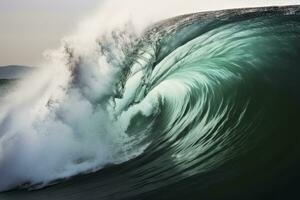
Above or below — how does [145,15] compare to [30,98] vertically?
above

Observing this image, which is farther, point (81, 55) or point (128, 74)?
point (128, 74)

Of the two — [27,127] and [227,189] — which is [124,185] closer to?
[227,189]

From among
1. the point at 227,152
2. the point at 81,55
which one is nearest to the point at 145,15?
the point at 81,55

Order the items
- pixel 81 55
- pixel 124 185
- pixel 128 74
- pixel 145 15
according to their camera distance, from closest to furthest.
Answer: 1. pixel 124 185
2. pixel 81 55
3. pixel 128 74
4. pixel 145 15

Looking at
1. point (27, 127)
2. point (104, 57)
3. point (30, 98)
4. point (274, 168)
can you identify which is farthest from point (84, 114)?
point (274, 168)

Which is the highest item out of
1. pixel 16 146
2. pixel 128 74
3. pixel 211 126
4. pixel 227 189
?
pixel 128 74

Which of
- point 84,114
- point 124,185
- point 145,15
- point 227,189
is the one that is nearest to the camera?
point 227,189
